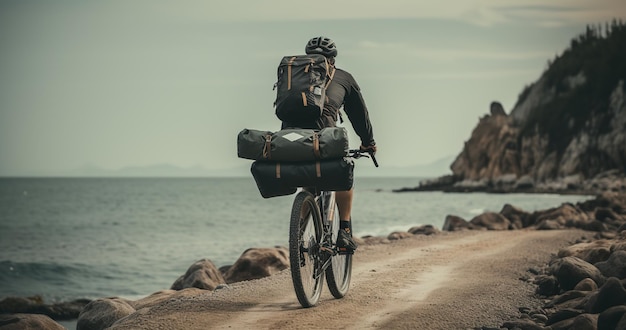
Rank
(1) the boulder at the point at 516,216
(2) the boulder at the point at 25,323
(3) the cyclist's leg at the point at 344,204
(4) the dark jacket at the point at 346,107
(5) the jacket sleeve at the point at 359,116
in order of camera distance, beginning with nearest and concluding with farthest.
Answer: (4) the dark jacket at the point at 346,107 < (5) the jacket sleeve at the point at 359,116 < (3) the cyclist's leg at the point at 344,204 < (2) the boulder at the point at 25,323 < (1) the boulder at the point at 516,216

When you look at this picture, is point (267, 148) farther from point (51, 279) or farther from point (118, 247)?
point (118, 247)

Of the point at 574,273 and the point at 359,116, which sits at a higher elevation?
the point at 359,116

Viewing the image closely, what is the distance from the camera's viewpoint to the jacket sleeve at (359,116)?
890 cm

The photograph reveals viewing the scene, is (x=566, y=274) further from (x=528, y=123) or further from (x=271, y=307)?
(x=528, y=123)

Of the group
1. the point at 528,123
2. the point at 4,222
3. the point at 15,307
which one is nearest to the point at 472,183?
the point at 528,123

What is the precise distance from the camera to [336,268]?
938 cm

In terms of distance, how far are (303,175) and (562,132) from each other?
111599 mm

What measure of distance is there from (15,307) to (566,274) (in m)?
10.6

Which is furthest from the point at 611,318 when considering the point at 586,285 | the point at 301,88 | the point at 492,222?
the point at 492,222

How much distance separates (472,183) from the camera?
4825 inches

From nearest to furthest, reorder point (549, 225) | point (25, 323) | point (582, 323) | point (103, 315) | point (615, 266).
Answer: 1. point (582, 323)
2. point (25, 323)
3. point (615, 266)
4. point (103, 315)
5. point (549, 225)

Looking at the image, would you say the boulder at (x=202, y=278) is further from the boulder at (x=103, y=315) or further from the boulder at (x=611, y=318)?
the boulder at (x=611, y=318)

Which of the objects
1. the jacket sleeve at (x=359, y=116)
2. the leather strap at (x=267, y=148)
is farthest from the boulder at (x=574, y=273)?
the leather strap at (x=267, y=148)

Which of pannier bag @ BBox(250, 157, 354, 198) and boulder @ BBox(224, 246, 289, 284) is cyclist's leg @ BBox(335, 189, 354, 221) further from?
boulder @ BBox(224, 246, 289, 284)
